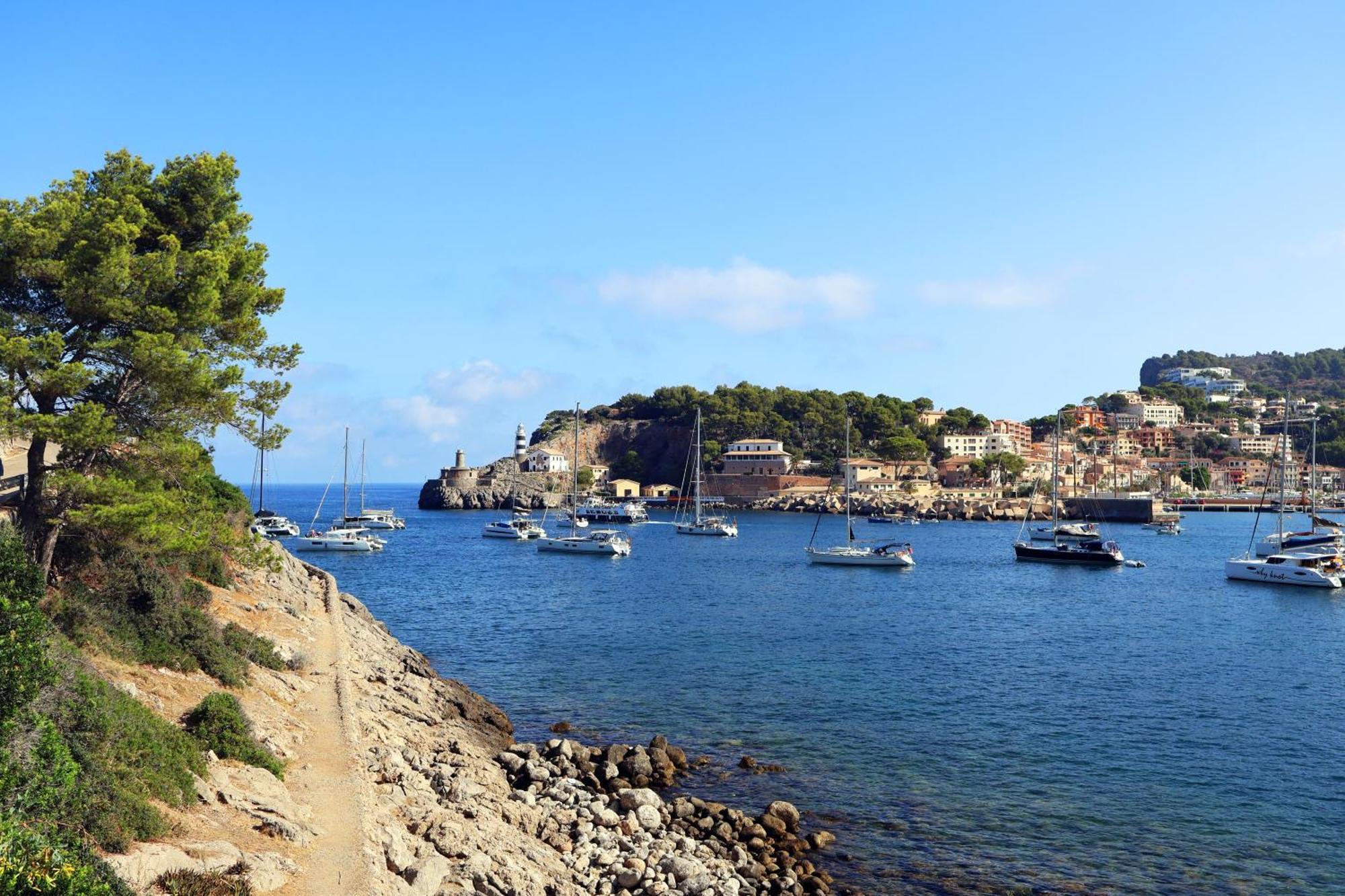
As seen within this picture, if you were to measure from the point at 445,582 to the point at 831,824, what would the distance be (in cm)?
3922

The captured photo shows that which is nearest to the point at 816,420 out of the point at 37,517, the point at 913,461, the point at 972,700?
the point at 913,461

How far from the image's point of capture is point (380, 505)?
183m

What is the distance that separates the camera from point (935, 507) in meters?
125

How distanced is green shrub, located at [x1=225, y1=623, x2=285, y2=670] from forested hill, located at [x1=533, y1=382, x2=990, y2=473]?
127 meters

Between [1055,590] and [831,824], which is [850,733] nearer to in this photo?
[831,824]

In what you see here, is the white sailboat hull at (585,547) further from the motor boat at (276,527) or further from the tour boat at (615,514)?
the tour boat at (615,514)

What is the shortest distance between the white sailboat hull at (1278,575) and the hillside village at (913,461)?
234ft

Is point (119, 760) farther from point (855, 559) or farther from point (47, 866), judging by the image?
point (855, 559)

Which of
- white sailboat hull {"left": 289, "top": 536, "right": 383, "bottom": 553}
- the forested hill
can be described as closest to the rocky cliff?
white sailboat hull {"left": 289, "top": 536, "right": 383, "bottom": 553}

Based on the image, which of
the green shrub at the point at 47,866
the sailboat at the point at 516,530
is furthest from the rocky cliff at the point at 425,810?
the sailboat at the point at 516,530

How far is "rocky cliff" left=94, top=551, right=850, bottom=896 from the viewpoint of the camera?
10758mm

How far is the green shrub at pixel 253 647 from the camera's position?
18.3m

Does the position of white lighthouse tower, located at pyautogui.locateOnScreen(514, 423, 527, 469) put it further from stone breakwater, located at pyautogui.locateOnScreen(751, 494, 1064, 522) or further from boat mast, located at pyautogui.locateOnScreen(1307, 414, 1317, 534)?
boat mast, located at pyautogui.locateOnScreen(1307, 414, 1317, 534)

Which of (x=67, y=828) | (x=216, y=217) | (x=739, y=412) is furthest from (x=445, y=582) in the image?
(x=739, y=412)
